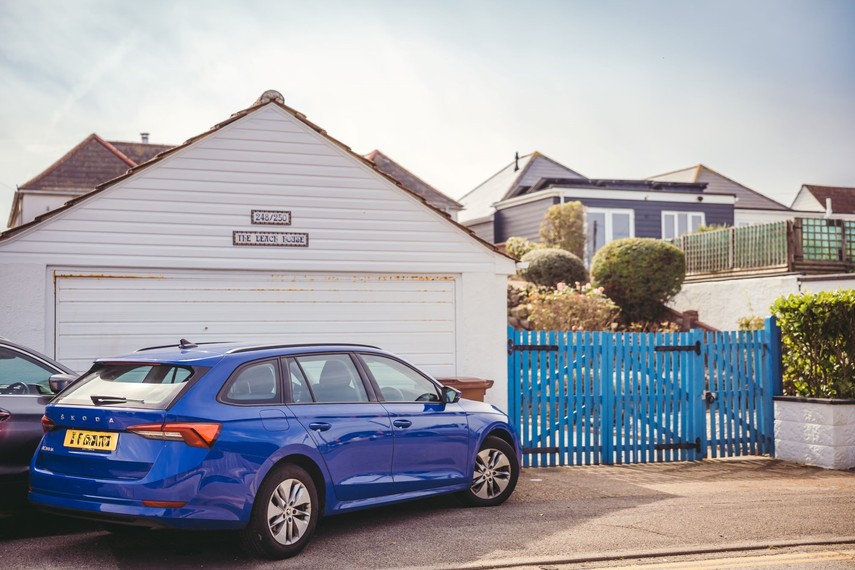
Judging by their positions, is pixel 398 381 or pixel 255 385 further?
pixel 398 381

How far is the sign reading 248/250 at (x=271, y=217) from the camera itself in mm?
12320

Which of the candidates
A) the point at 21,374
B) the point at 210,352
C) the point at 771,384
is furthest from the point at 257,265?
the point at 771,384

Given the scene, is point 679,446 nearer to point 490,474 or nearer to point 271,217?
point 490,474

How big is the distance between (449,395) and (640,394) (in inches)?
190

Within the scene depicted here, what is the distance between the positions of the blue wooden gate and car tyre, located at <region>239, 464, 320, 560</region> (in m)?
5.43

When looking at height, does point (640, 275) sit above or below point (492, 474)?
above

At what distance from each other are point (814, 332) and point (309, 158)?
7.15 metres

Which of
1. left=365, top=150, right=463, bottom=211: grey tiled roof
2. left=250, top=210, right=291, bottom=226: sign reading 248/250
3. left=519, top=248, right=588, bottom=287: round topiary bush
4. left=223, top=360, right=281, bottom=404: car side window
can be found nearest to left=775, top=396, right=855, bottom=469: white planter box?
left=250, top=210, right=291, bottom=226: sign reading 248/250

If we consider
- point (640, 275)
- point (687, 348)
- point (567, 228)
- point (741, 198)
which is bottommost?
point (687, 348)

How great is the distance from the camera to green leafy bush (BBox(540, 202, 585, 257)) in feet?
104

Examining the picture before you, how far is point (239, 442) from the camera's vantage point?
6.71 m

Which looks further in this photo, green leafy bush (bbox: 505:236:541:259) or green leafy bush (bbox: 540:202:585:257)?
green leafy bush (bbox: 540:202:585:257)

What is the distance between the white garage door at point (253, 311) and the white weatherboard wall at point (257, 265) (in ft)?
0.05

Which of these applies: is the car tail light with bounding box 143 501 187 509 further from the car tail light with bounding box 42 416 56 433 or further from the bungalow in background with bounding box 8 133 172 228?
the bungalow in background with bounding box 8 133 172 228
